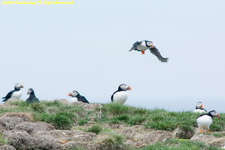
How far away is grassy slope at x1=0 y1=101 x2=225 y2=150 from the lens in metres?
10.3

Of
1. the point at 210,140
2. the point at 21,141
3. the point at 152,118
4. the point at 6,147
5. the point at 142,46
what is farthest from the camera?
the point at 142,46

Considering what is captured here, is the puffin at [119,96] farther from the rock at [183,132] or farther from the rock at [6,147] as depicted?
the rock at [6,147]

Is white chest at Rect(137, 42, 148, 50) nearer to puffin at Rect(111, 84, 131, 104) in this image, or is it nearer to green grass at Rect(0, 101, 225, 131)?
puffin at Rect(111, 84, 131, 104)

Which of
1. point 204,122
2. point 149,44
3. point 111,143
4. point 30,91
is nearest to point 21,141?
point 111,143

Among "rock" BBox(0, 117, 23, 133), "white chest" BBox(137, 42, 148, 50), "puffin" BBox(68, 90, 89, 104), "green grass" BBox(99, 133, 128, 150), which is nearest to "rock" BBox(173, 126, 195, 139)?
"green grass" BBox(99, 133, 128, 150)

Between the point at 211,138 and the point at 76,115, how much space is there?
3952 mm

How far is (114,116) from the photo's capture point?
39.5 feet

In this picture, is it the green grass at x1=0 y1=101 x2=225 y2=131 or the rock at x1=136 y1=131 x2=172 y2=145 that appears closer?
the rock at x1=136 y1=131 x2=172 y2=145

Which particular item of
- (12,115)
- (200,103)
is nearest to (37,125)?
(12,115)

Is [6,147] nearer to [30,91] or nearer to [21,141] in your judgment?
[21,141]

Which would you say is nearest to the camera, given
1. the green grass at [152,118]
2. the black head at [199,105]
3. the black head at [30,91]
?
the green grass at [152,118]

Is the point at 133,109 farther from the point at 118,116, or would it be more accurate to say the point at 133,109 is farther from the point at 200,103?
the point at 200,103

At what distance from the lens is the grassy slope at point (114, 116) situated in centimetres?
1028

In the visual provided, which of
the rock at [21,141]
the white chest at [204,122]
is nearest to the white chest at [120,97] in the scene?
the white chest at [204,122]
